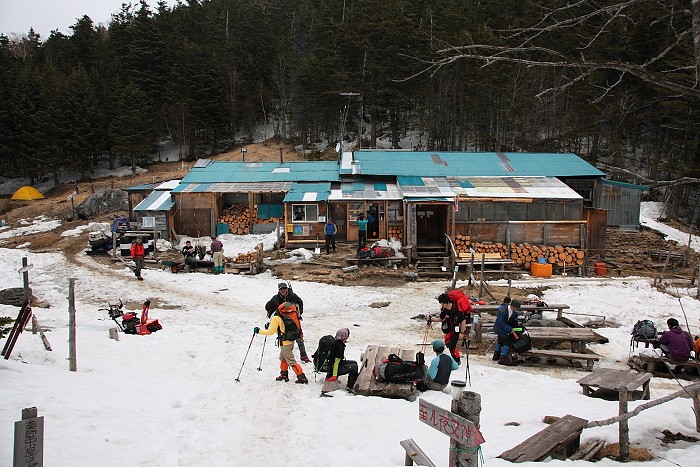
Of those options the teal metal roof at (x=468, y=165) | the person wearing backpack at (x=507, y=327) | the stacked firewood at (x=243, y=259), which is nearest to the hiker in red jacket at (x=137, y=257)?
the stacked firewood at (x=243, y=259)

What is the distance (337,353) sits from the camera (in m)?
9.01

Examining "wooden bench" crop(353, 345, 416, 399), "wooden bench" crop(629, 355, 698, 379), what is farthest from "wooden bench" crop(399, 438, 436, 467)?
"wooden bench" crop(629, 355, 698, 379)

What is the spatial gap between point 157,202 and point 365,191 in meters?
11.8

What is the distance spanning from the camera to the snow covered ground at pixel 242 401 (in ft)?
19.7

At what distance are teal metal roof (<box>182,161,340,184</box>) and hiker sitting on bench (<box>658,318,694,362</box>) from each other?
67.1 feet

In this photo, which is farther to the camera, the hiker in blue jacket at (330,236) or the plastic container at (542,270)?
the hiker in blue jacket at (330,236)

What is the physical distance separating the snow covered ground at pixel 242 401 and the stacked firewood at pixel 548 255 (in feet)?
27.5

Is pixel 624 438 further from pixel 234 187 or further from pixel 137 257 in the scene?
pixel 234 187

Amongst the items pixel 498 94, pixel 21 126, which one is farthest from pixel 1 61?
pixel 498 94

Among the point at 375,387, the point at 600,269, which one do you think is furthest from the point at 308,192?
the point at 375,387

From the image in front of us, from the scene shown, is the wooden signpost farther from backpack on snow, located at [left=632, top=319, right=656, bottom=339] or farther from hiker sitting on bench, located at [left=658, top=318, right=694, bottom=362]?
backpack on snow, located at [left=632, top=319, right=656, bottom=339]

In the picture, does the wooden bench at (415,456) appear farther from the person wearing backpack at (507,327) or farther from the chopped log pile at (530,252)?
the chopped log pile at (530,252)

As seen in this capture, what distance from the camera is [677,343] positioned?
9.88m

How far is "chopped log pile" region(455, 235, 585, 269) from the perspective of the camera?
917 inches
